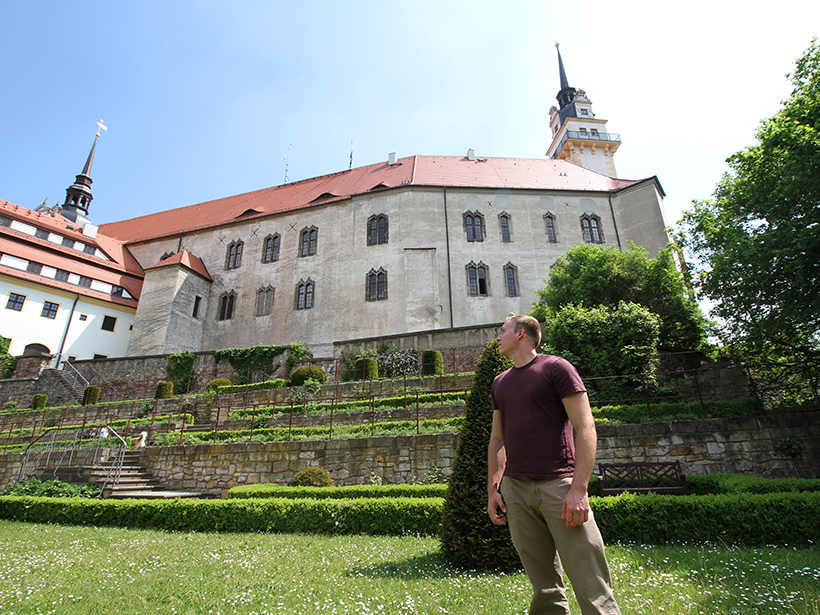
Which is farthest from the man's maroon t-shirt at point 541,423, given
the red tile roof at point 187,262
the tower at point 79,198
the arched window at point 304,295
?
the tower at point 79,198

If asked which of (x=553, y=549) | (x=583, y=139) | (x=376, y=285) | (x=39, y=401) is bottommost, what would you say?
(x=553, y=549)

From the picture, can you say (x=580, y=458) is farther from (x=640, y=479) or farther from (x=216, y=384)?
(x=216, y=384)

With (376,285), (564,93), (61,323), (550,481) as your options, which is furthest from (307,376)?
(564,93)

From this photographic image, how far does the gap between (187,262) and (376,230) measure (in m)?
15.9

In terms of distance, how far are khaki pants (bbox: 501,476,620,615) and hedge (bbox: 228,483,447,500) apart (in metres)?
5.98

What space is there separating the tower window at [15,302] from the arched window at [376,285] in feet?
80.9

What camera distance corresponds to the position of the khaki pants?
2750 mm

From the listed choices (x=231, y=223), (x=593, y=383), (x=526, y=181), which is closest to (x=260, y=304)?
(x=231, y=223)

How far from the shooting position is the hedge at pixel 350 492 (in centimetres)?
923

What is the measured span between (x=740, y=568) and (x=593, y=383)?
12.1 metres

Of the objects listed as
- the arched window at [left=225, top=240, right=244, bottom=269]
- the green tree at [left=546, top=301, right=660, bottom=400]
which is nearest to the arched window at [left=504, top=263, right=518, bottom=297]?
the green tree at [left=546, top=301, right=660, bottom=400]

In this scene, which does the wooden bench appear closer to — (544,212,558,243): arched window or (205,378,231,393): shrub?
(205,378,231,393): shrub

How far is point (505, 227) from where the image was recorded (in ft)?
113

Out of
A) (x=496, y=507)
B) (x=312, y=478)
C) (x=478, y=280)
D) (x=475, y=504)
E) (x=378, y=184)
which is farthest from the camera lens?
(x=378, y=184)
